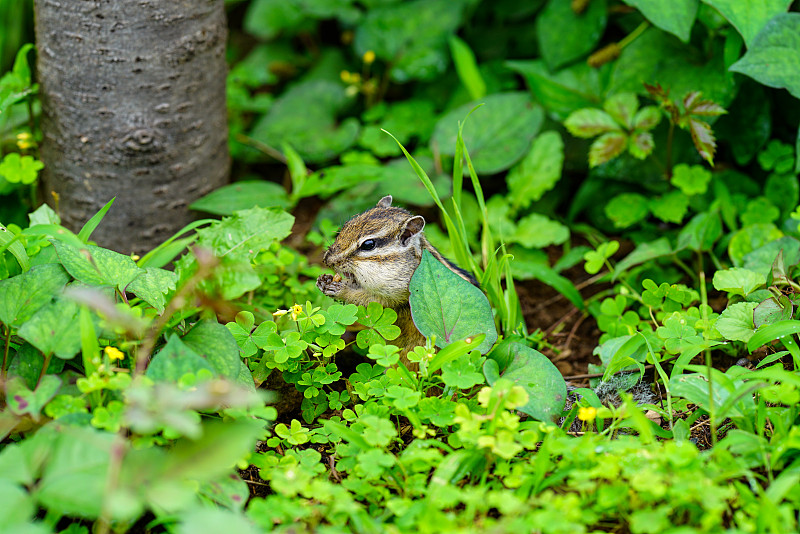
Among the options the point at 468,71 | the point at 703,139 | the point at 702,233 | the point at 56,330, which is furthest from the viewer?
the point at 468,71

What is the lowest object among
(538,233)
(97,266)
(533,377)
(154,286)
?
(538,233)

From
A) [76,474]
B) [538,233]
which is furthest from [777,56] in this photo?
[76,474]

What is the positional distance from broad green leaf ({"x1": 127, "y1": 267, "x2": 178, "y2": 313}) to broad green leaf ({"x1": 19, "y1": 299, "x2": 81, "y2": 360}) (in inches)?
11.4

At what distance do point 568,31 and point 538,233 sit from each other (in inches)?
52.3

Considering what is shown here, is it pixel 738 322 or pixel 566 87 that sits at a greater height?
pixel 566 87

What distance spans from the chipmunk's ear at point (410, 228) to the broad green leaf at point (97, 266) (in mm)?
1154

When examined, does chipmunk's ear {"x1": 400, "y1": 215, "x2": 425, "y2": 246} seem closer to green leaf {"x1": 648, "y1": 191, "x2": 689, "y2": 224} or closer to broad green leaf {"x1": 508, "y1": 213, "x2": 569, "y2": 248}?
broad green leaf {"x1": 508, "y1": 213, "x2": 569, "y2": 248}

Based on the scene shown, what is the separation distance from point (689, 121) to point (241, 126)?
287 cm

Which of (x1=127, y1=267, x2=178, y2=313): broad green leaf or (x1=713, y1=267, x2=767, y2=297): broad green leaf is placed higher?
(x1=127, y1=267, x2=178, y2=313): broad green leaf

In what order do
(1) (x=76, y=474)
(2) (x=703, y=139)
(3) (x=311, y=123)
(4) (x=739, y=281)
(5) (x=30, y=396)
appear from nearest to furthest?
(1) (x=76, y=474) < (5) (x=30, y=396) < (4) (x=739, y=281) < (2) (x=703, y=139) < (3) (x=311, y=123)

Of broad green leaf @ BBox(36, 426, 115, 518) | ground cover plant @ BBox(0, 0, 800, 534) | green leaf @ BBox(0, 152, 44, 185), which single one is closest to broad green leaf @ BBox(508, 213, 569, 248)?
ground cover plant @ BBox(0, 0, 800, 534)

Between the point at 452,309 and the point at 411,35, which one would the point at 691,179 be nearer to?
the point at 452,309

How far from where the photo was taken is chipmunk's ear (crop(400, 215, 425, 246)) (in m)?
3.26

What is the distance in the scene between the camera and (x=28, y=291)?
2510 millimetres
